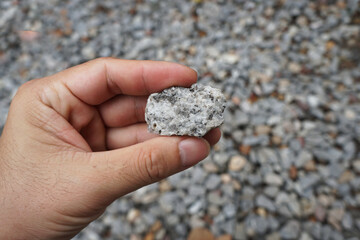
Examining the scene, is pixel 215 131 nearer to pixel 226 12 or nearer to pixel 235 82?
pixel 235 82

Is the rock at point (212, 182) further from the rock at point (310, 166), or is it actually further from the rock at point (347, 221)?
the rock at point (347, 221)

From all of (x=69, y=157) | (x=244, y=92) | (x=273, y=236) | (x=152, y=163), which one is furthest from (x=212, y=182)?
(x=69, y=157)

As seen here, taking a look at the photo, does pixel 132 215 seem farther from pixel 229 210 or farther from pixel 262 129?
pixel 262 129

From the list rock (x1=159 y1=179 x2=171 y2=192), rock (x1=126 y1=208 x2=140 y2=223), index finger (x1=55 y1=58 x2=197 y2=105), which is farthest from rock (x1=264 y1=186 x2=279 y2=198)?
index finger (x1=55 y1=58 x2=197 y2=105)

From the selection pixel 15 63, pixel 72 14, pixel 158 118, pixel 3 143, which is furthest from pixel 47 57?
pixel 158 118

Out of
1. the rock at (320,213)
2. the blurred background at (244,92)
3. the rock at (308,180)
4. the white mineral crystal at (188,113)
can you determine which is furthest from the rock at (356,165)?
the white mineral crystal at (188,113)

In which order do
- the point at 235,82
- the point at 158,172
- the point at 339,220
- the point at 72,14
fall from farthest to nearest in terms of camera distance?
the point at 72,14
the point at 235,82
the point at 339,220
the point at 158,172

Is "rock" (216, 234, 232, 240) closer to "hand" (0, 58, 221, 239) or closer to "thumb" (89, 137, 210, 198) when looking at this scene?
"hand" (0, 58, 221, 239)
